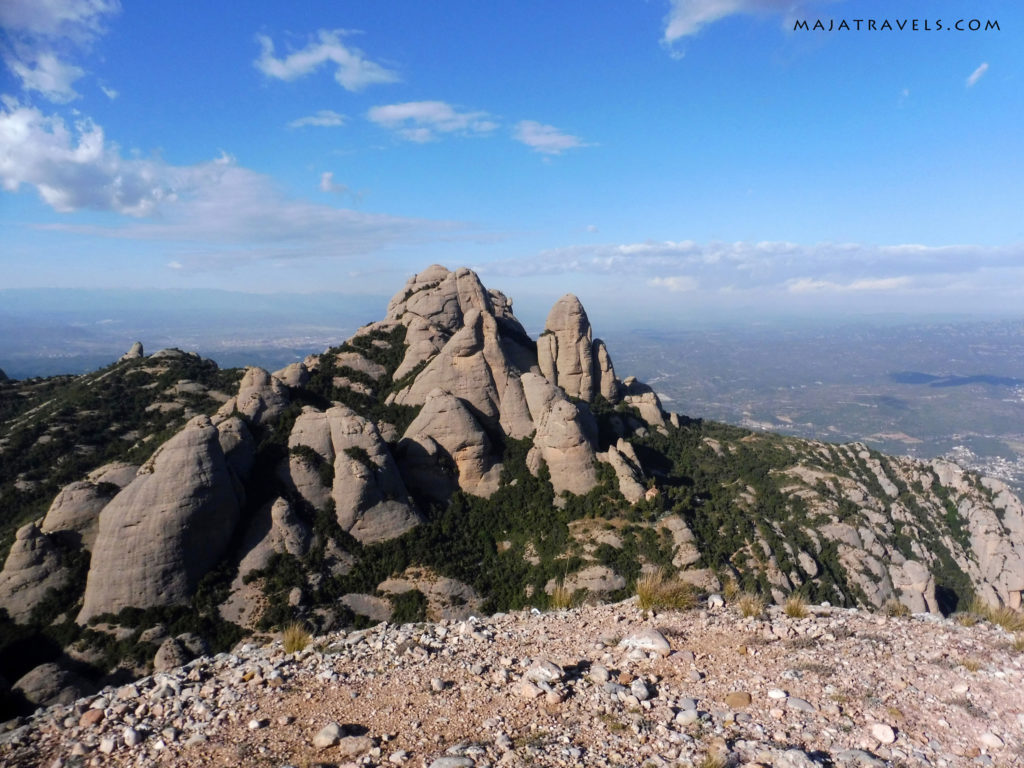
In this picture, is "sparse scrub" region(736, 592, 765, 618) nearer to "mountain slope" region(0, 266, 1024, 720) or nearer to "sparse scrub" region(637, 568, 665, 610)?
"sparse scrub" region(637, 568, 665, 610)

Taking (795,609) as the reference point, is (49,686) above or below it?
below

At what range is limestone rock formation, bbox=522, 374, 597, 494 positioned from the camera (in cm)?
3750

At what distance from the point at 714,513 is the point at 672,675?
30.6 m

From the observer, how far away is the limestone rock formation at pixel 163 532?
26.2 metres

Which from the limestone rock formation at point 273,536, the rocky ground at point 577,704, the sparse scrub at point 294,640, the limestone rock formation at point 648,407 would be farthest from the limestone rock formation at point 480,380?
the rocky ground at point 577,704

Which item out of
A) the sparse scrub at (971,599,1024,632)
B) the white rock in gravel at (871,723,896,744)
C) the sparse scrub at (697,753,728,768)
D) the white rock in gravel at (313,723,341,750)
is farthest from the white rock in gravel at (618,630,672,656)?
the sparse scrub at (971,599,1024,632)

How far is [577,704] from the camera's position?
348 inches

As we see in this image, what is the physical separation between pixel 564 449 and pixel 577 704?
29072 mm

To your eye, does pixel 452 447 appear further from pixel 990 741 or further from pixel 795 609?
pixel 990 741

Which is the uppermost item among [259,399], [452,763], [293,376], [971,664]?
[293,376]

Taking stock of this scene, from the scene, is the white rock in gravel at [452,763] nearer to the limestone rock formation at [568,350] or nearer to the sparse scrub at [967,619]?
the sparse scrub at [967,619]

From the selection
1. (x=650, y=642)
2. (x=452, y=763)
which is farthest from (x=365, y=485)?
(x=452, y=763)

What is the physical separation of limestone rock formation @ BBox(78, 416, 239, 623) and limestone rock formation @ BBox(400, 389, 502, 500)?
40.3ft

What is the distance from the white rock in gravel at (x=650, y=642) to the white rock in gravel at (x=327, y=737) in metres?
5.62
